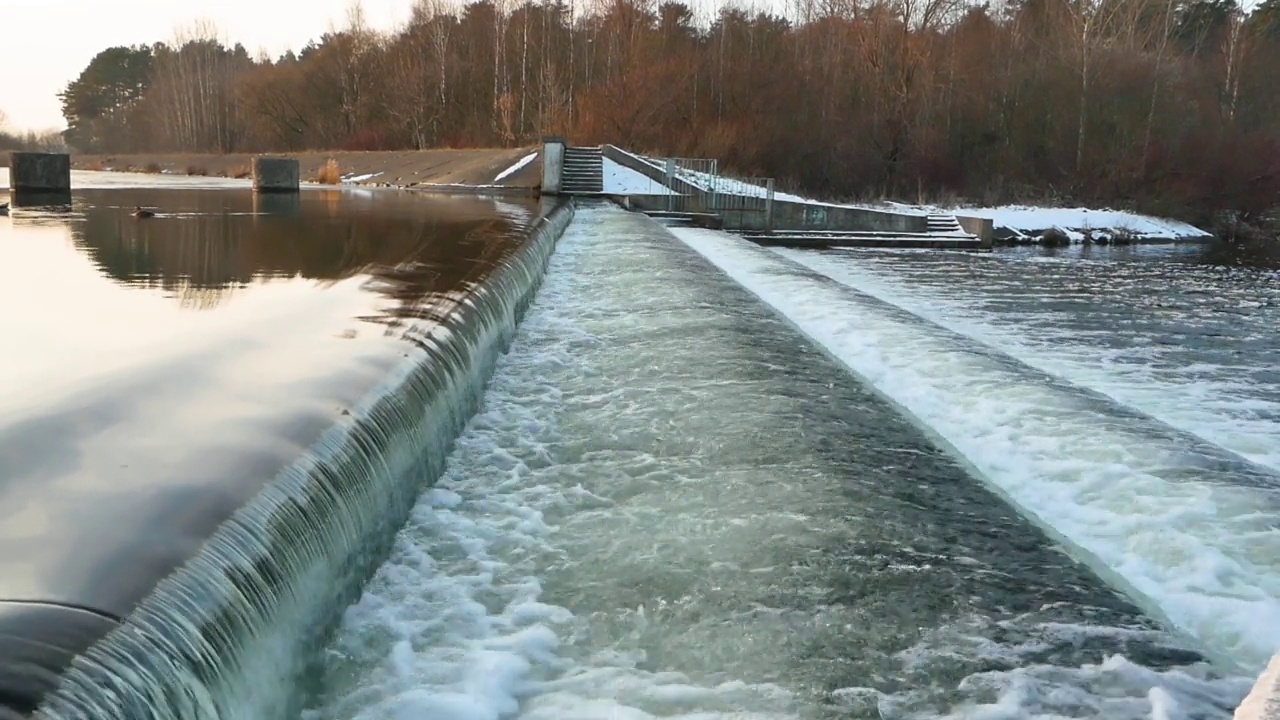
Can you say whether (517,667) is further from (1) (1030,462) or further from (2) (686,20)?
(2) (686,20)

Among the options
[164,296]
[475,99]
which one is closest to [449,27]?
[475,99]

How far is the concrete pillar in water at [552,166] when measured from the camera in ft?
82.6

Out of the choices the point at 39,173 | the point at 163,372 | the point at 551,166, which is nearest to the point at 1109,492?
the point at 163,372

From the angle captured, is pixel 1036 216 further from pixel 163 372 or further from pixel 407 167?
pixel 163 372

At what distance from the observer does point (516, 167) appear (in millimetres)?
27766

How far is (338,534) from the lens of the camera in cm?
313

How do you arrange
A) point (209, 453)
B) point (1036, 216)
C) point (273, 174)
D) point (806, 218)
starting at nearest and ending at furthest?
point (209, 453)
point (273, 174)
point (806, 218)
point (1036, 216)

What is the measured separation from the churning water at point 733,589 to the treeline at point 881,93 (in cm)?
3114

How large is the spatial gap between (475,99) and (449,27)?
4.66m

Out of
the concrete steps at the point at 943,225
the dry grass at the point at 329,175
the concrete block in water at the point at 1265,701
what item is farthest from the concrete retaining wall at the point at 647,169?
the concrete block in water at the point at 1265,701

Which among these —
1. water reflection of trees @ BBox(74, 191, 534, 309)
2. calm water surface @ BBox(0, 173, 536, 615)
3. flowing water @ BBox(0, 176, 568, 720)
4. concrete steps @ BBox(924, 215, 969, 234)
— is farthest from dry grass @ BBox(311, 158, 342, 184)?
flowing water @ BBox(0, 176, 568, 720)

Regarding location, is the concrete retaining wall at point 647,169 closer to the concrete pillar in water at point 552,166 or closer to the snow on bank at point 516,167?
the snow on bank at point 516,167

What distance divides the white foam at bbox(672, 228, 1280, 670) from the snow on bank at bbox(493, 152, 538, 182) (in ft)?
69.3

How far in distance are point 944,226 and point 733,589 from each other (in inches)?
970
